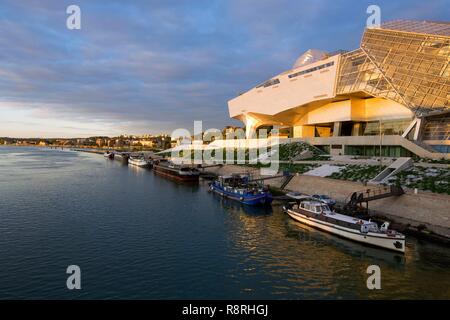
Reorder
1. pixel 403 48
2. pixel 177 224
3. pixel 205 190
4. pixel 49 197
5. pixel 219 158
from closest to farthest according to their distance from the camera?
pixel 177 224 < pixel 49 197 < pixel 403 48 < pixel 205 190 < pixel 219 158

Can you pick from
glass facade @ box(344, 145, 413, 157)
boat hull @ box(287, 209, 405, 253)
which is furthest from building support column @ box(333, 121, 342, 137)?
boat hull @ box(287, 209, 405, 253)

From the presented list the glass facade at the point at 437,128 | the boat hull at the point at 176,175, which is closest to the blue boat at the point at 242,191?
the boat hull at the point at 176,175

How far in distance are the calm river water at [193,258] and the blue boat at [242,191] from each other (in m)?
5.29

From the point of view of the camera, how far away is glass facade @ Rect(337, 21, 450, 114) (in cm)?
5831

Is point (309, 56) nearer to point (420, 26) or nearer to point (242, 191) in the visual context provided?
point (420, 26)

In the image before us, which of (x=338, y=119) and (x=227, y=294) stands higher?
(x=338, y=119)

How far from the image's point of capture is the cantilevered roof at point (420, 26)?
59.8m

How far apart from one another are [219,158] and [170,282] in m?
89.3

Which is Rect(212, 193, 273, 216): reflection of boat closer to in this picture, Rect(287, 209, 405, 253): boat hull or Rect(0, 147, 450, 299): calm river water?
Rect(0, 147, 450, 299): calm river water

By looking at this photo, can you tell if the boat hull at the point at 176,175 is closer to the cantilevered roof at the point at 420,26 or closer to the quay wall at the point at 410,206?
the quay wall at the point at 410,206

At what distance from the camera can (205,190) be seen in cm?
7088
